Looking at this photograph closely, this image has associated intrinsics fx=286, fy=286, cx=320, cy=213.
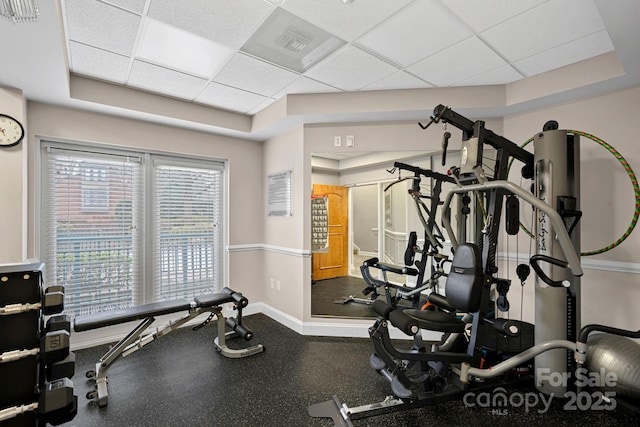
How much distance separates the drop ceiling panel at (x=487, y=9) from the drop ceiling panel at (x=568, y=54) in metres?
0.66

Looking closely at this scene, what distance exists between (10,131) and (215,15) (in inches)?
75.7

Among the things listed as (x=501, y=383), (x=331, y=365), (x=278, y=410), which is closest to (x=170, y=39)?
(x=278, y=410)

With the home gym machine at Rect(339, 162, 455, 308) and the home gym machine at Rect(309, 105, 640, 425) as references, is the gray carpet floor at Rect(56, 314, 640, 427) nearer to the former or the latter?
the home gym machine at Rect(309, 105, 640, 425)

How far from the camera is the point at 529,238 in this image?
2.90 meters

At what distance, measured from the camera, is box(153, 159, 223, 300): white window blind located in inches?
134

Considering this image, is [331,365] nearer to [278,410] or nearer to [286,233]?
[278,410]

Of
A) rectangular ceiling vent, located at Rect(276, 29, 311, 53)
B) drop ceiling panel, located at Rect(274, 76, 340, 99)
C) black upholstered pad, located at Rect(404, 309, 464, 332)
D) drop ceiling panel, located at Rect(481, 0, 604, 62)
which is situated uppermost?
rectangular ceiling vent, located at Rect(276, 29, 311, 53)

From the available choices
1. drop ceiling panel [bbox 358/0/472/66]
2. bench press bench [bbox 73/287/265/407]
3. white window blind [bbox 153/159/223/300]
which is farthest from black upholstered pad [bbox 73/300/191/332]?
drop ceiling panel [bbox 358/0/472/66]

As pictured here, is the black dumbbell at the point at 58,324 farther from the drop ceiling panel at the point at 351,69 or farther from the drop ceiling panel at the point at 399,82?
the drop ceiling panel at the point at 399,82

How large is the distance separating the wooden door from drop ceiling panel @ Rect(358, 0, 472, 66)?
153 cm

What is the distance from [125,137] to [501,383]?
4.14 metres

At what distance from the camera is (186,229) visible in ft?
11.7

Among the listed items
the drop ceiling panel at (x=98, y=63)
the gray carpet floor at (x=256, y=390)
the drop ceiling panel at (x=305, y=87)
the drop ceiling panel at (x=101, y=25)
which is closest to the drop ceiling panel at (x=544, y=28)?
the drop ceiling panel at (x=305, y=87)

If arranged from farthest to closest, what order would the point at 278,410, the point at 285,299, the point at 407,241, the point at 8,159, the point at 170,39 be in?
1. the point at 285,299
2. the point at 407,241
3. the point at 8,159
4. the point at 170,39
5. the point at 278,410
